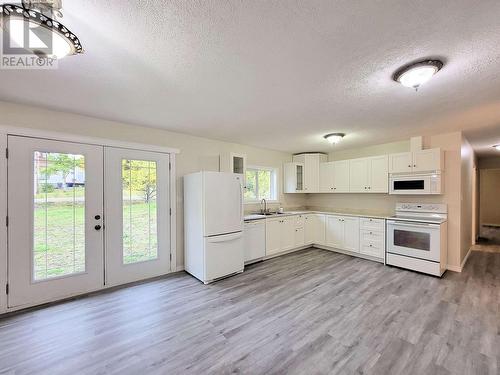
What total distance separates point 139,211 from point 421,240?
15.1 ft

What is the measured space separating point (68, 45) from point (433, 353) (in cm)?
359

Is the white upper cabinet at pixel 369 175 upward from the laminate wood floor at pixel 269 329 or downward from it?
upward

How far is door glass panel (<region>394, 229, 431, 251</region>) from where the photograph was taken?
3631 mm

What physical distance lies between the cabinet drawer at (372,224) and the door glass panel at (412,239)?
0.90 ft

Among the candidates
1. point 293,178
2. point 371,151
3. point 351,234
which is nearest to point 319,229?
point 351,234

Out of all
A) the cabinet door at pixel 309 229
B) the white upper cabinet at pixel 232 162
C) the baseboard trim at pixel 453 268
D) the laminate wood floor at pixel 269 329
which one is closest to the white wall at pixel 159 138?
the white upper cabinet at pixel 232 162

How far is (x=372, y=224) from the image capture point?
437cm

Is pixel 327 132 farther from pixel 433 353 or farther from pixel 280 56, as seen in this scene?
pixel 433 353

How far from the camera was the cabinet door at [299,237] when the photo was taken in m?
5.06

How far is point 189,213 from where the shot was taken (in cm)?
372

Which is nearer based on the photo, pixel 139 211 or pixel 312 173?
pixel 139 211

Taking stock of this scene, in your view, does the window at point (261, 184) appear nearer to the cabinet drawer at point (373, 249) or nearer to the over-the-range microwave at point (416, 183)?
the cabinet drawer at point (373, 249)

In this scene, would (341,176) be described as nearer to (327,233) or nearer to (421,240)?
(327,233)

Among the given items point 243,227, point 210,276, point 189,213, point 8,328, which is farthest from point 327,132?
point 8,328
